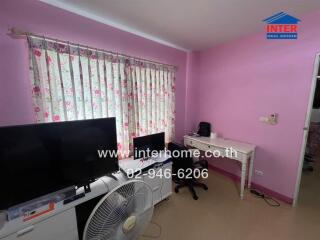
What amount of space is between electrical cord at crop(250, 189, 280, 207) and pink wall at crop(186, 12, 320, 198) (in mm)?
136

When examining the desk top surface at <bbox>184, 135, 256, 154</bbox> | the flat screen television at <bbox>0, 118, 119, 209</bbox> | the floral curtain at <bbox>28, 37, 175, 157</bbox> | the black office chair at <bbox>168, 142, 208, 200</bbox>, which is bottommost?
the black office chair at <bbox>168, 142, 208, 200</bbox>

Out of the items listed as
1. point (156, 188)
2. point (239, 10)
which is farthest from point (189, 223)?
point (239, 10)

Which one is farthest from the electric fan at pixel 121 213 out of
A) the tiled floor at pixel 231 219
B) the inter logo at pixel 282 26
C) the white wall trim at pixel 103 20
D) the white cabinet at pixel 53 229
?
the inter logo at pixel 282 26

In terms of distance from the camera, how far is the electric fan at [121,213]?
2.61ft

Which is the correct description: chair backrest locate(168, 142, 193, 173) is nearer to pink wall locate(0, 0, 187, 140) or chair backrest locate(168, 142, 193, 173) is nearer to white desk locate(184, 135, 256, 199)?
white desk locate(184, 135, 256, 199)

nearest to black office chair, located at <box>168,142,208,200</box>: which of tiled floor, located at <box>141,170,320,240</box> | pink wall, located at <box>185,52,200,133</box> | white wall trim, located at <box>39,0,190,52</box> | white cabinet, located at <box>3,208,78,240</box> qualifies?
tiled floor, located at <box>141,170,320,240</box>

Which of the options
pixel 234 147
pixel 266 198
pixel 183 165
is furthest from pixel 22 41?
pixel 266 198

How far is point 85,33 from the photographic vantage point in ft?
5.47

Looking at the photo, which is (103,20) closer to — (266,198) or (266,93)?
(266,93)

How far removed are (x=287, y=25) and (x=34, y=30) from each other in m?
2.76

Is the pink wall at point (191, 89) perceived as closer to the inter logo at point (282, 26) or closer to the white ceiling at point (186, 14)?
the white ceiling at point (186, 14)

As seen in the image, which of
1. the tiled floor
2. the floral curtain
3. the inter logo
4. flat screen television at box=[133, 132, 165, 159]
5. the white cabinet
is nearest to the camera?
the white cabinet

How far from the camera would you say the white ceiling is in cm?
148

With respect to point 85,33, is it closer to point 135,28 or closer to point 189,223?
point 135,28
